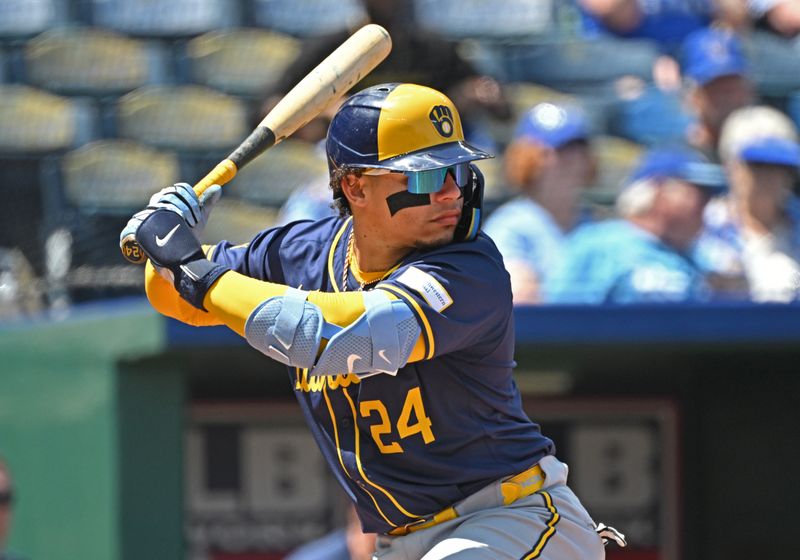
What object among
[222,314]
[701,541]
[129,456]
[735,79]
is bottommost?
[701,541]

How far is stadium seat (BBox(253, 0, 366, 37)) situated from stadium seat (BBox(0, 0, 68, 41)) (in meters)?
0.85

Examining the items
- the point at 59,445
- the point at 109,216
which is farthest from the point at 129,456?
the point at 109,216

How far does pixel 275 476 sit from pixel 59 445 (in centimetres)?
76

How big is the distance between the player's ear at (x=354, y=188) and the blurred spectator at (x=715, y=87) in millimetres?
2492

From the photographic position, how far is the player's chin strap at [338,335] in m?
2.53

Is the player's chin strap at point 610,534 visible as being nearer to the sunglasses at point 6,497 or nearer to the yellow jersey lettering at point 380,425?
the yellow jersey lettering at point 380,425

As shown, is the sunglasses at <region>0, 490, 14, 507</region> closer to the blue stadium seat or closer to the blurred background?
the blurred background

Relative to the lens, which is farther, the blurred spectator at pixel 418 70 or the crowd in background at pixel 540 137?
the blurred spectator at pixel 418 70

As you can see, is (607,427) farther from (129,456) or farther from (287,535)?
(129,456)

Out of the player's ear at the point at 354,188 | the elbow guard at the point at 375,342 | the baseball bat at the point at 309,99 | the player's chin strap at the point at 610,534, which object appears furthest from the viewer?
the baseball bat at the point at 309,99

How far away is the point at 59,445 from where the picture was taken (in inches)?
193

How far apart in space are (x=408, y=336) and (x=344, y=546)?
1971 mm

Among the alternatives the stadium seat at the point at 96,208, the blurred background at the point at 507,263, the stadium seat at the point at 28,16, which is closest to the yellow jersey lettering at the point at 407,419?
the blurred background at the point at 507,263

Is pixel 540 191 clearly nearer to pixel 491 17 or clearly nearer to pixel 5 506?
pixel 491 17
